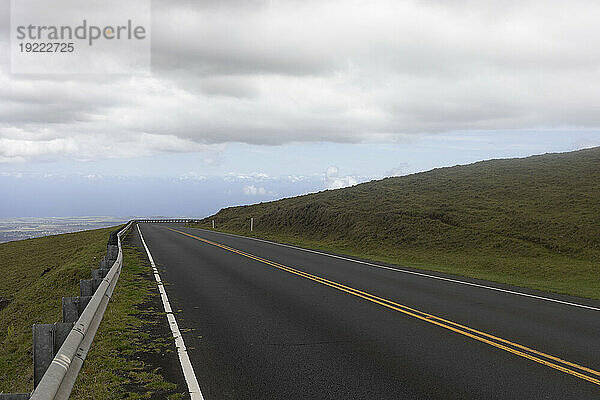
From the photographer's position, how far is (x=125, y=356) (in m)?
7.32

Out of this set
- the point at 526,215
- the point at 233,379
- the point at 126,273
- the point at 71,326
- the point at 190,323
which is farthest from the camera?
the point at 526,215

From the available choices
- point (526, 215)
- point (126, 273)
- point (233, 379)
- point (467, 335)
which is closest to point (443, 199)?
point (526, 215)

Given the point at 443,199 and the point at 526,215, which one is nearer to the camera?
the point at 526,215

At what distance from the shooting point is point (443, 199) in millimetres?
44031

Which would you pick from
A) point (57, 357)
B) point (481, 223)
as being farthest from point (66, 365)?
point (481, 223)

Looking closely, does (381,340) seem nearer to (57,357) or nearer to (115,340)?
(115,340)

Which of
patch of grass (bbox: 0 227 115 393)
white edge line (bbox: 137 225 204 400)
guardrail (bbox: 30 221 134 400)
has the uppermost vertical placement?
guardrail (bbox: 30 221 134 400)

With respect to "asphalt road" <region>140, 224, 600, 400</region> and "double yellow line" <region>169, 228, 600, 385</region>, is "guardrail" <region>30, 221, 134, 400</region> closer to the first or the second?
"asphalt road" <region>140, 224, 600, 400</region>

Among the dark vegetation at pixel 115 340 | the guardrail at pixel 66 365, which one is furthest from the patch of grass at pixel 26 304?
the guardrail at pixel 66 365

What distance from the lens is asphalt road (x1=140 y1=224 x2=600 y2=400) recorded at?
6.10 m

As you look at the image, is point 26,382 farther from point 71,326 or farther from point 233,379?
point 233,379

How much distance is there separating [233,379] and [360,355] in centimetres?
201

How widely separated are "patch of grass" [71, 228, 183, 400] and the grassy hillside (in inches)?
468

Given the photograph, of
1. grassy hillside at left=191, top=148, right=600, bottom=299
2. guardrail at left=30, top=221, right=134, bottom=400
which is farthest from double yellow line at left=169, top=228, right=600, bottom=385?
grassy hillside at left=191, top=148, right=600, bottom=299
